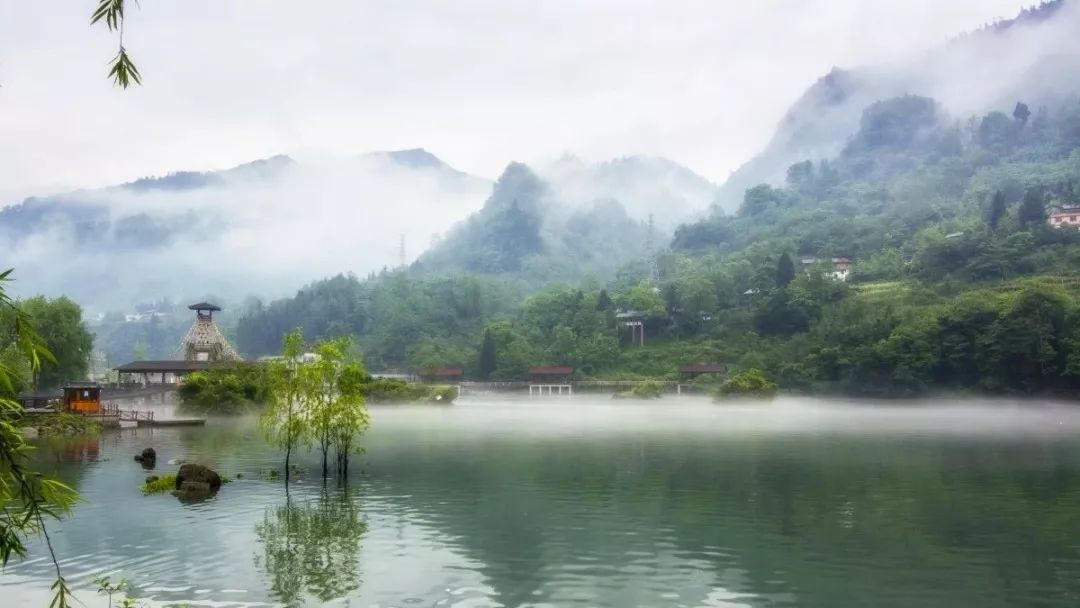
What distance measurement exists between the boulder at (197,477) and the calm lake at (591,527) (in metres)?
0.70

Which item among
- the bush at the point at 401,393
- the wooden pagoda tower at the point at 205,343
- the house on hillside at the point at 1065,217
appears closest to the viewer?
the bush at the point at 401,393

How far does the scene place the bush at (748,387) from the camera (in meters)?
105

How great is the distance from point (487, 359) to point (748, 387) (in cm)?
5321

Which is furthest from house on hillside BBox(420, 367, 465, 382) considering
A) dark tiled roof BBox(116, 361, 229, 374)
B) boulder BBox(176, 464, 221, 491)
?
boulder BBox(176, 464, 221, 491)

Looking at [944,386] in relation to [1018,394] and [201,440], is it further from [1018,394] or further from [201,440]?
[201,440]

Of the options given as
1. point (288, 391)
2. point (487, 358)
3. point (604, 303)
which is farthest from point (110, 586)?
point (604, 303)

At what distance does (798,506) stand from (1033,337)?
7370 centimetres

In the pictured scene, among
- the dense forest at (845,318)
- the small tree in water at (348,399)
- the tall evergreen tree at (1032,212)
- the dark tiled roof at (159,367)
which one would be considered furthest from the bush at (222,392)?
the tall evergreen tree at (1032,212)

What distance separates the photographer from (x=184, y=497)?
111 feet

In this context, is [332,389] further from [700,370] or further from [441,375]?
[441,375]

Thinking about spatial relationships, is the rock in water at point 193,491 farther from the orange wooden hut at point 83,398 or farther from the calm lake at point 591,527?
the orange wooden hut at point 83,398

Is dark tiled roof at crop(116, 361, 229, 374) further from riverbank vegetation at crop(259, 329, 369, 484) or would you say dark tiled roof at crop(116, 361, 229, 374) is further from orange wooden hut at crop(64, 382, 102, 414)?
riverbank vegetation at crop(259, 329, 369, 484)

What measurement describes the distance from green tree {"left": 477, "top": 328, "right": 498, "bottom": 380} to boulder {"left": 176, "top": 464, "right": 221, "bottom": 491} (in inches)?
4243

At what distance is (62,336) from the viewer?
7531 cm
